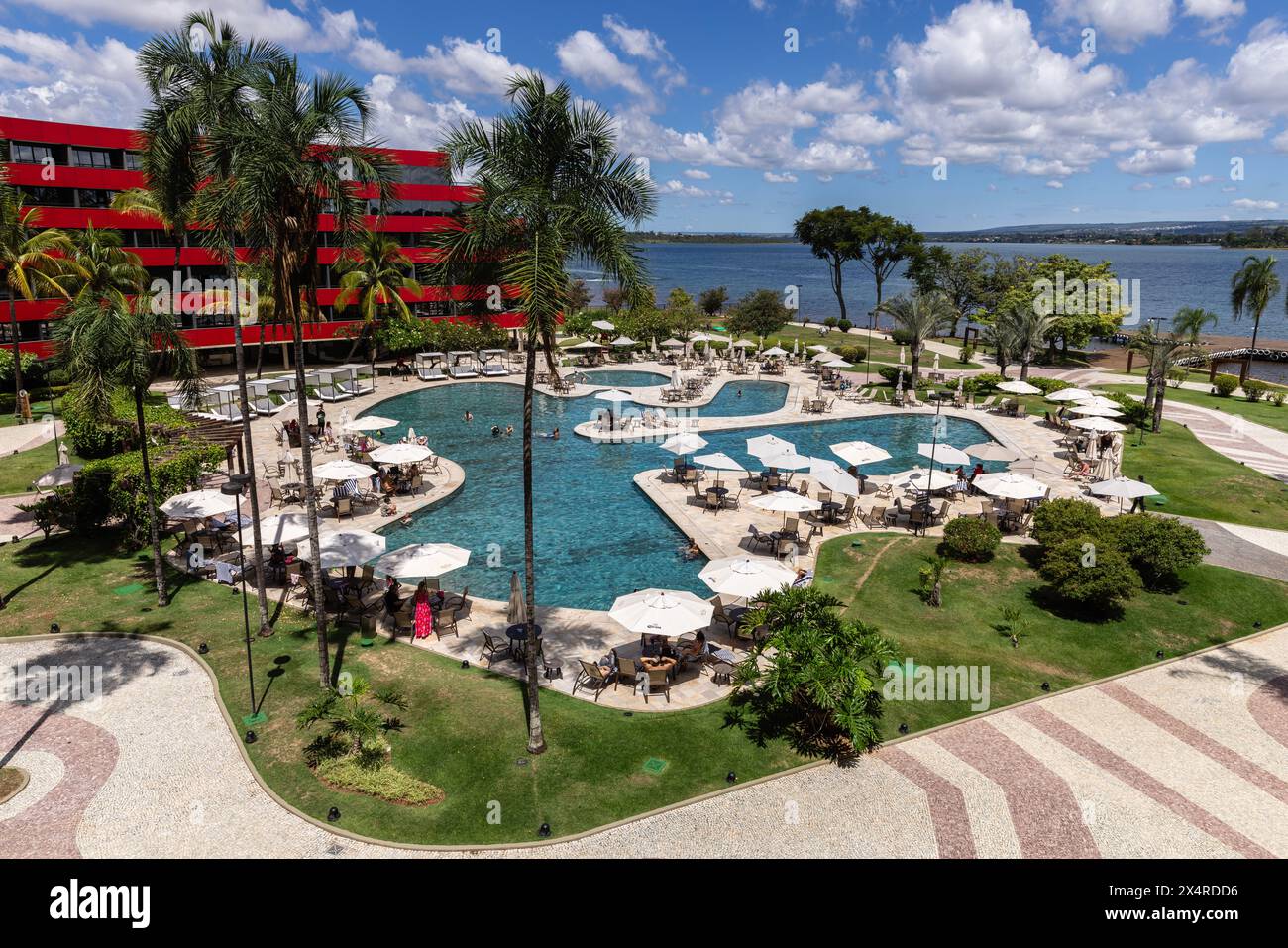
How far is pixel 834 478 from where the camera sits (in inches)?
1027

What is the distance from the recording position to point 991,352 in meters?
67.7

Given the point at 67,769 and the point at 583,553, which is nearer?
the point at 67,769

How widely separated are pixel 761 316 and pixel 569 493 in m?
43.1

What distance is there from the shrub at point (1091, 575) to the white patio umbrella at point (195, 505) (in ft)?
76.6

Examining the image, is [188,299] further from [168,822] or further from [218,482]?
[168,822]

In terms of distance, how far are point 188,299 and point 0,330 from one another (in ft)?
31.7

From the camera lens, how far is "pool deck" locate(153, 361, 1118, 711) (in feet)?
→ 56.3

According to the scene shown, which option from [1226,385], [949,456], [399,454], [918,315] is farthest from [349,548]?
[1226,385]

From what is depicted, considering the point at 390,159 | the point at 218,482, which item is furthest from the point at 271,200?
the point at 218,482

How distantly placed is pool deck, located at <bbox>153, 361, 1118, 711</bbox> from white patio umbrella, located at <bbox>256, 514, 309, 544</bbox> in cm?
369

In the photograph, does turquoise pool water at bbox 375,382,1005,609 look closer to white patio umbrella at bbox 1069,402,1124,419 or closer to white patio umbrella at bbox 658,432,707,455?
white patio umbrella at bbox 658,432,707,455

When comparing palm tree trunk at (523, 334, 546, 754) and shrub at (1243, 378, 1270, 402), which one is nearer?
palm tree trunk at (523, 334, 546, 754)

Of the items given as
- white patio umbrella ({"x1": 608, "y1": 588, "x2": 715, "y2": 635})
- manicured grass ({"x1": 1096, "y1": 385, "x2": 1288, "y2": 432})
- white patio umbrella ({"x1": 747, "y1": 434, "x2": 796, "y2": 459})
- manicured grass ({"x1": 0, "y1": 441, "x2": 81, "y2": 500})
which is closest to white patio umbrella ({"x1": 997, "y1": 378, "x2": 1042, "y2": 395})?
manicured grass ({"x1": 1096, "y1": 385, "x2": 1288, "y2": 432})

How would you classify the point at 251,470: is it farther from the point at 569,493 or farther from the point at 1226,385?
the point at 1226,385
